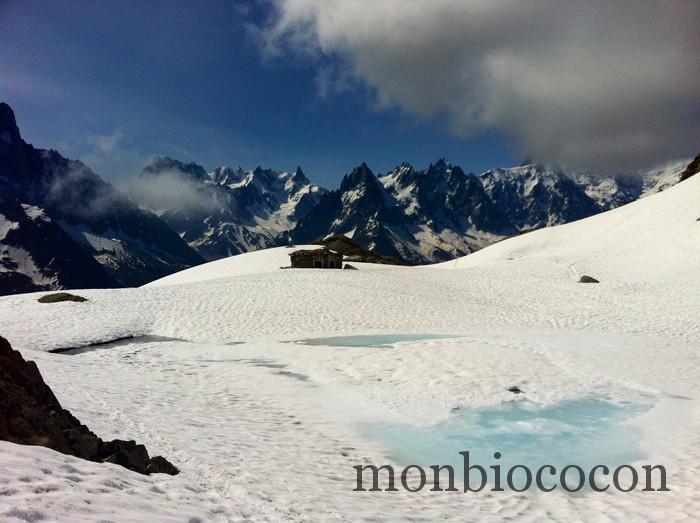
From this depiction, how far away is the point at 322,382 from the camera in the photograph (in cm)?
1689

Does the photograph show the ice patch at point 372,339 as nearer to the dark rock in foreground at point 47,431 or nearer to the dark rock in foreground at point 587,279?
the dark rock in foreground at point 47,431

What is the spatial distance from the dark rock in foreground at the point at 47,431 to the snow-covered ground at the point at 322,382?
2.13 ft

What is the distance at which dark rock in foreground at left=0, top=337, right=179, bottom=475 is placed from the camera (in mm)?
7074

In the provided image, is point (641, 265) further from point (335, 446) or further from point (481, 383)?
point (335, 446)

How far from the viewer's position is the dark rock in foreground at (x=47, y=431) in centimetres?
707

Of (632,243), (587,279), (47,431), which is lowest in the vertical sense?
(47,431)

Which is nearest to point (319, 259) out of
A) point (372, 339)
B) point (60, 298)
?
point (60, 298)

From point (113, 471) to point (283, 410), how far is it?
22.8ft

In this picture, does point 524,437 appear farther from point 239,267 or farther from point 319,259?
point 239,267

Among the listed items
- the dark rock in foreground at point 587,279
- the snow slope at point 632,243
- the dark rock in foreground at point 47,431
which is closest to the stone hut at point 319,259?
the snow slope at point 632,243

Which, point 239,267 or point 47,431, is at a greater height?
point 239,267

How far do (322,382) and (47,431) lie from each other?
409 inches

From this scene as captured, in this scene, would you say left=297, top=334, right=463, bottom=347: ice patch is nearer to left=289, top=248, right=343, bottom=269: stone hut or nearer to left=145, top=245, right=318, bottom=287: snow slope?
left=289, top=248, right=343, bottom=269: stone hut

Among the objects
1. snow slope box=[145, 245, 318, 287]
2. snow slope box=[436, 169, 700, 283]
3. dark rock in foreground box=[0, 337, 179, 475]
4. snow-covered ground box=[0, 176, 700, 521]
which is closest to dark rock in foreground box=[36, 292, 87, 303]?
snow-covered ground box=[0, 176, 700, 521]
